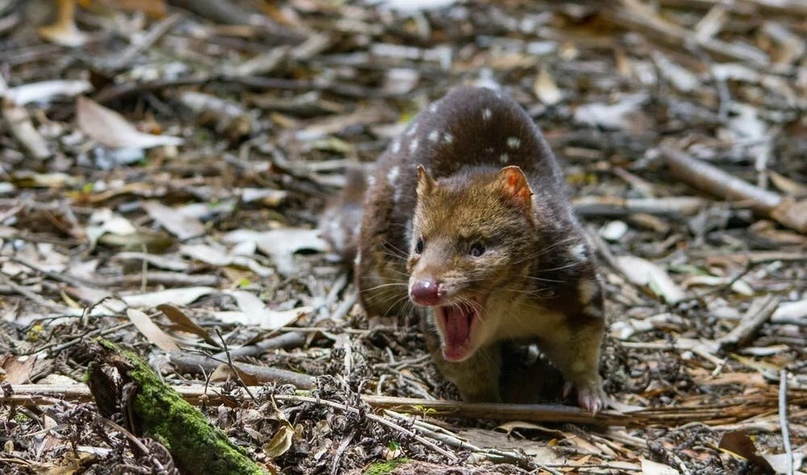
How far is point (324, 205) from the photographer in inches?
235

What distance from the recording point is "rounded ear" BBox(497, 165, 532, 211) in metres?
3.65

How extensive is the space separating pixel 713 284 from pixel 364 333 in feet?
6.97

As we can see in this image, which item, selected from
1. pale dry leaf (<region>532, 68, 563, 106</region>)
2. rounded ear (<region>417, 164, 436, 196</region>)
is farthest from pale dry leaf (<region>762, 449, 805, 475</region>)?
pale dry leaf (<region>532, 68, 563, 106</region>)

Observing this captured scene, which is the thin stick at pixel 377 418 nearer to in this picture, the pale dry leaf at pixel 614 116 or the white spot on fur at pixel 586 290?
the white spot on fur at pixel 586 290

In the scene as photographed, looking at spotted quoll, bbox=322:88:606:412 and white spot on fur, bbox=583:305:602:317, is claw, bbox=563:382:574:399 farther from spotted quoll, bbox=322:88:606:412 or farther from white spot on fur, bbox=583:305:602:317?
white spot on fur, bbox=583:305:602:317

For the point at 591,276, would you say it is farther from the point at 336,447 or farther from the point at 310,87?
the point at 310,87

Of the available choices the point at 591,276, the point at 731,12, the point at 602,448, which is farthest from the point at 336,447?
the point at 731,12

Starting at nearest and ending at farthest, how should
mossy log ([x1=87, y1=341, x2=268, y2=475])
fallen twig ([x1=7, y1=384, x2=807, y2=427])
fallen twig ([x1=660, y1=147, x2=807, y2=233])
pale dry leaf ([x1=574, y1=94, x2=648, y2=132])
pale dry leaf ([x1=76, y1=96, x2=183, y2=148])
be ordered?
1. mossy log ([x1=87, y1=341, x2=268, y2=475])
2. fallen twig ([x1=7, y1=384, x2=807, y2=427])
3. fallen twig ([x1=660, y1=147, x2=807, y2=233])
4. pale dry leaf ([x1=76, y1=96, x2=183, y2=148])
5. pale dry leaf ([x1=574, y1=94, x2=648, y2=132])

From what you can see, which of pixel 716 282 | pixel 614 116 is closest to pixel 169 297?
pixel 716 282

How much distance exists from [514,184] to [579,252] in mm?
498

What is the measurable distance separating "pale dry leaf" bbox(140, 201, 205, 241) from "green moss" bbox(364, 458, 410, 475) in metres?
2.66

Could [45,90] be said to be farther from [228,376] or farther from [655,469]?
[655,469]

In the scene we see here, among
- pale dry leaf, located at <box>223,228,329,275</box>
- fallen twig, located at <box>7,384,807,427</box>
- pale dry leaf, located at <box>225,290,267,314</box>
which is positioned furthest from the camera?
pale dry leaf, located at <box>223,228,329,275</box>

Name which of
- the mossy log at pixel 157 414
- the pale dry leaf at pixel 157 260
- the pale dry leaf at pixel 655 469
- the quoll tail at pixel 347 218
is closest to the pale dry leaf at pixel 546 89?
the quoll tail at pixel 347 218
